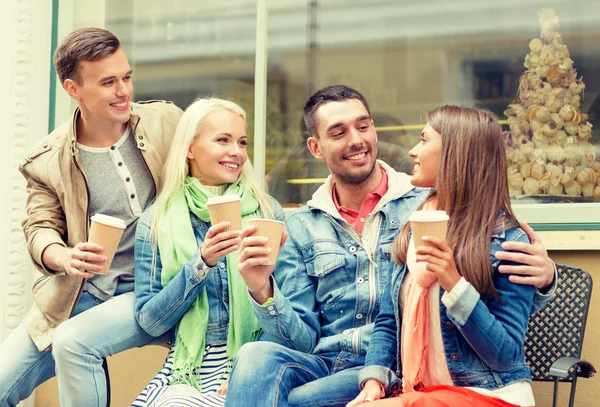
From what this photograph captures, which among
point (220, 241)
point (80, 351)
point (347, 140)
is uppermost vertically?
point (347, 140)

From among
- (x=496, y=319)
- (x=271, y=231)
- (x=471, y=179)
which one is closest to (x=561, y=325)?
(x=496, y=319)

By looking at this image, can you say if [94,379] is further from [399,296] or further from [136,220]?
[399,296]

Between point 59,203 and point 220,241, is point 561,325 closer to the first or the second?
point 220,241

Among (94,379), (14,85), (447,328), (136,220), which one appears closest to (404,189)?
(447,328)

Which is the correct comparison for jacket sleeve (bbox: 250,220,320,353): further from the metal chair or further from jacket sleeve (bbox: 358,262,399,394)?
the metal chair

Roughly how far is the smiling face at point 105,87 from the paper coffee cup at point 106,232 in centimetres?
74

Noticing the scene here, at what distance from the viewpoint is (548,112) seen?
4555 mm

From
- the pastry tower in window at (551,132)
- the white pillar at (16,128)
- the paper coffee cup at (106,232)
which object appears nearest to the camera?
the paper coffee cup at (106,232)

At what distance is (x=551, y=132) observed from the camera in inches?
179

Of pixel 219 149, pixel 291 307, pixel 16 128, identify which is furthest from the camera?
pixel 16 128

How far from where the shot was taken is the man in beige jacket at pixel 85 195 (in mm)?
4039

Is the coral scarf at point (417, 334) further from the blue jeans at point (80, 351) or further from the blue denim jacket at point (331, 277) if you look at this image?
the blue jeans at point (80, 351)

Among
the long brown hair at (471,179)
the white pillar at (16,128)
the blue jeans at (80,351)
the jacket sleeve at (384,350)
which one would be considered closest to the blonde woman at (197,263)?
the blue jeans at (80,351)

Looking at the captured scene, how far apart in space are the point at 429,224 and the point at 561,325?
123cm
